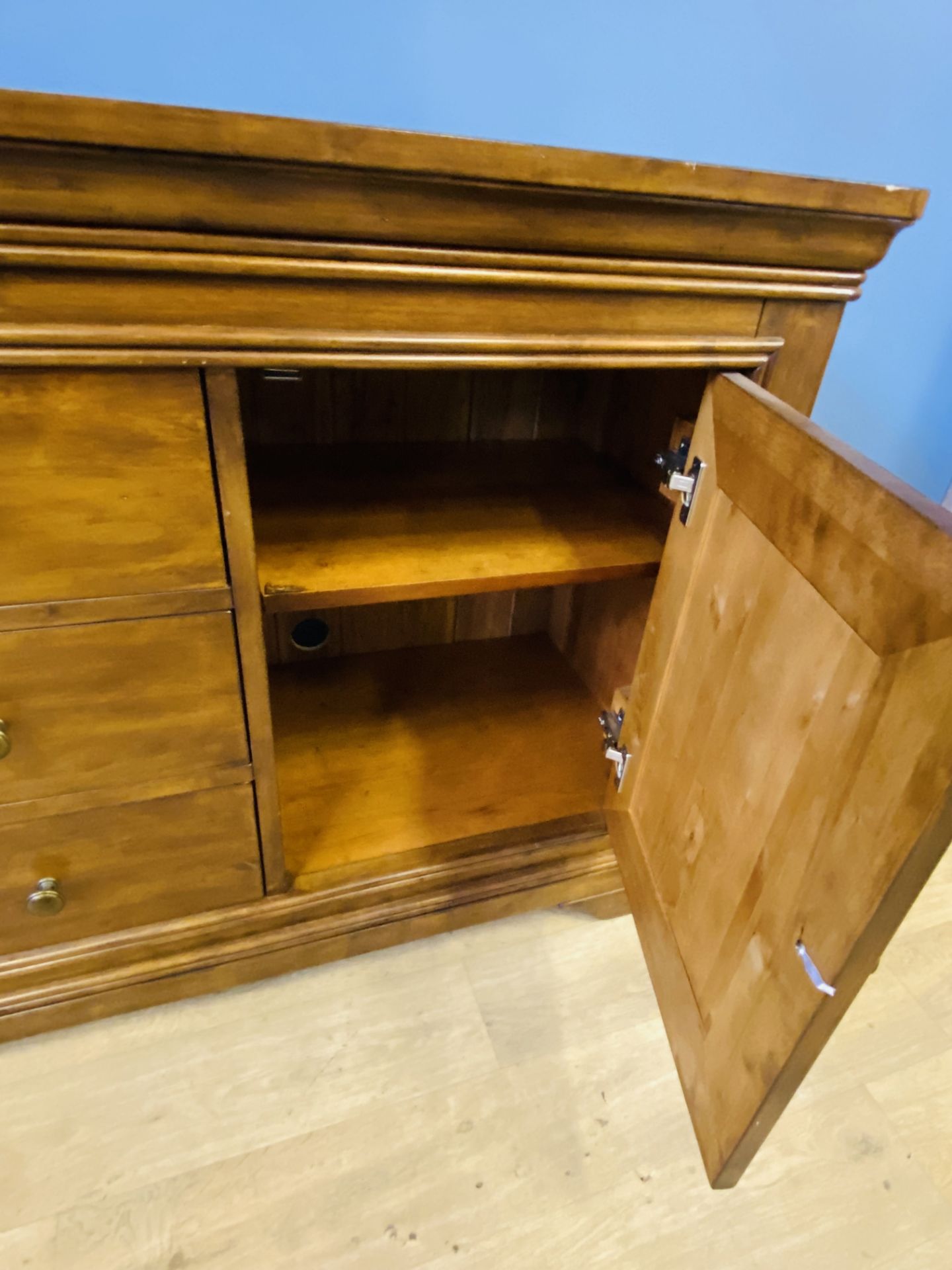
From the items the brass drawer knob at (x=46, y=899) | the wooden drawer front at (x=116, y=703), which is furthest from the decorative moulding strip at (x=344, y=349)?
the brass drawer knob at (x=46, y=899)

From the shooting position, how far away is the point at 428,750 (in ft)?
3.71

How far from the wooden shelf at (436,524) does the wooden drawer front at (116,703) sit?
0.29 ft

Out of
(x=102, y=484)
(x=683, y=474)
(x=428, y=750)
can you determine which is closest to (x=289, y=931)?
(x=428, y=750)

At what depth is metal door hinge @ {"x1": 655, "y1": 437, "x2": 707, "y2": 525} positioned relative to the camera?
27.8 inches

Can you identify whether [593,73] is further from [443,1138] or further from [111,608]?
[443,1138]

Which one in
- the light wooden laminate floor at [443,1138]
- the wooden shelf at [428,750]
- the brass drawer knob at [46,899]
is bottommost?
the light wooden laminate floor at [443,1138]

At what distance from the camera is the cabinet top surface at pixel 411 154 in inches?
17.8

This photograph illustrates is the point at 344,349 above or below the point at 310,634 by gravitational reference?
above

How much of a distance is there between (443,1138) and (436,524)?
70 centimetres

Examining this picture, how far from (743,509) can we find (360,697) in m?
0.76

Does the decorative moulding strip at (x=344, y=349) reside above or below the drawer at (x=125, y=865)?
above

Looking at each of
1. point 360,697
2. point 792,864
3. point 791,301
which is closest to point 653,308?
point 791,301

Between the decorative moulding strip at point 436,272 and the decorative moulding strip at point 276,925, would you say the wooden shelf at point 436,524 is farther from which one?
the decorative moulding strip at point 276,925

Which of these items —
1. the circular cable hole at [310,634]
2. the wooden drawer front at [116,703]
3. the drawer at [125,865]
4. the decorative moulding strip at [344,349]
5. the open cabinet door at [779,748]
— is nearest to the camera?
the open cabinet door at [779,748]
